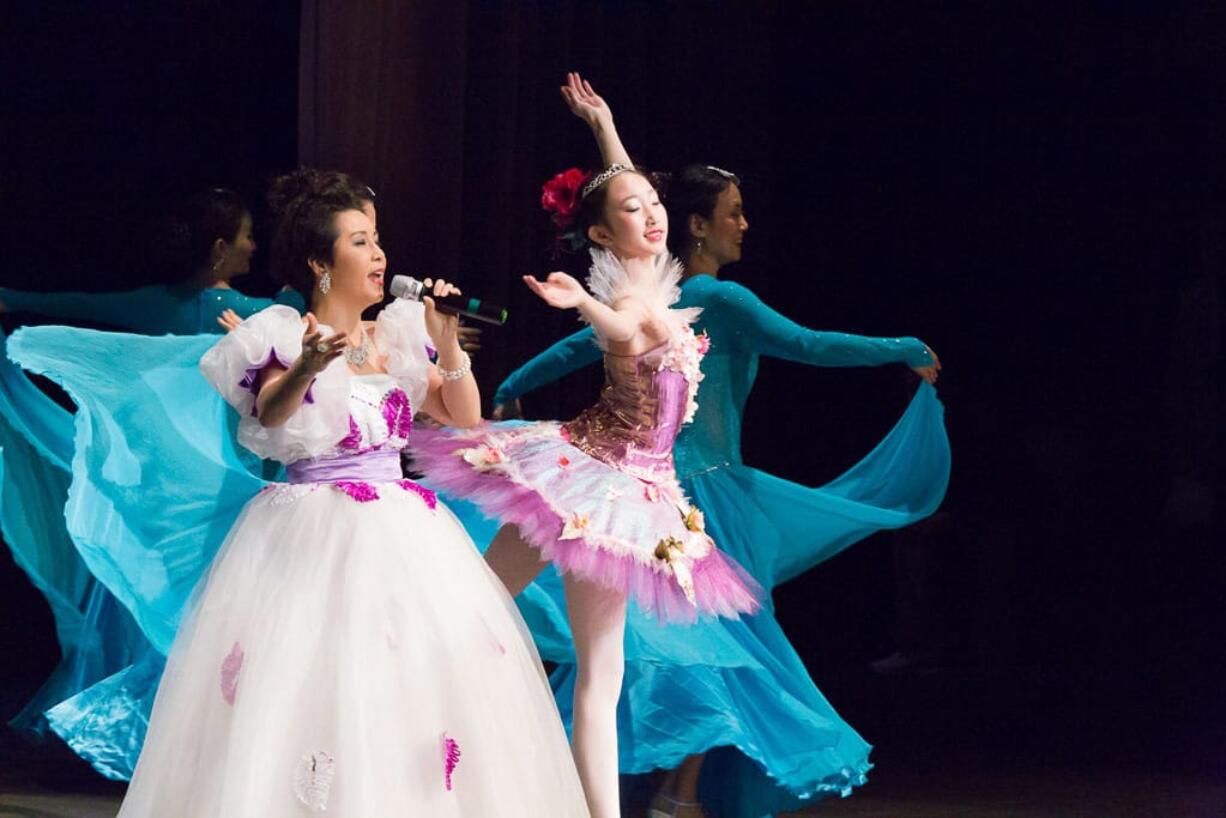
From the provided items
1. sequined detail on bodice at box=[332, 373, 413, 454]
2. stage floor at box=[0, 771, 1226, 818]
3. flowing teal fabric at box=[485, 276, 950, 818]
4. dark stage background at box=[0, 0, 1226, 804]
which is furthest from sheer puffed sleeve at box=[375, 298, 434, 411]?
dark stage background at box=[0, 0, 1226, 804]

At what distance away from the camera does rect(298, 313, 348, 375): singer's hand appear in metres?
2.69

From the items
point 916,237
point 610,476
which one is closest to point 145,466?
point 610,476

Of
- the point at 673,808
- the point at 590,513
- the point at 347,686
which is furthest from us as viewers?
the point at 673,808

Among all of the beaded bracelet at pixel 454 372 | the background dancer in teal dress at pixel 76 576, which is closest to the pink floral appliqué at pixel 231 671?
the beaded bracelet at pixel 454 372

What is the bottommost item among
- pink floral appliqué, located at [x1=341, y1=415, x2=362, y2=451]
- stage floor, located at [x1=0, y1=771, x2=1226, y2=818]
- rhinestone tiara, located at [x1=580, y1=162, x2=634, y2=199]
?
stage floor, located at [x1=0, y1=771, x2=1226, y2=818]

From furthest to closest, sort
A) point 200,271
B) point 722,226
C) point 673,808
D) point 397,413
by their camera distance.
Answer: point 200,271 → point 722,226 → point 673,808 → point 397,413

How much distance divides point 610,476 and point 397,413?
400 millimetres

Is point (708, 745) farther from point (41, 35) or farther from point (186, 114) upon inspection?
point (41, 35)

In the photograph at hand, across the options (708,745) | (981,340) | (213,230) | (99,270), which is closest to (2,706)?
(99,270)

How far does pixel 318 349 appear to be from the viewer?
2695 millimetres

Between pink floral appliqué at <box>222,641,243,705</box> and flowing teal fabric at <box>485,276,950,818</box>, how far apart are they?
916 millimetres

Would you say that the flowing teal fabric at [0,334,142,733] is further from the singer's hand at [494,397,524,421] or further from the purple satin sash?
the purple satin sash

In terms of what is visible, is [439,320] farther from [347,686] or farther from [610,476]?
[347,686]

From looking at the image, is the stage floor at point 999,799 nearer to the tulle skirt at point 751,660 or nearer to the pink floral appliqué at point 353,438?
the tulle skirt at point 751,660
